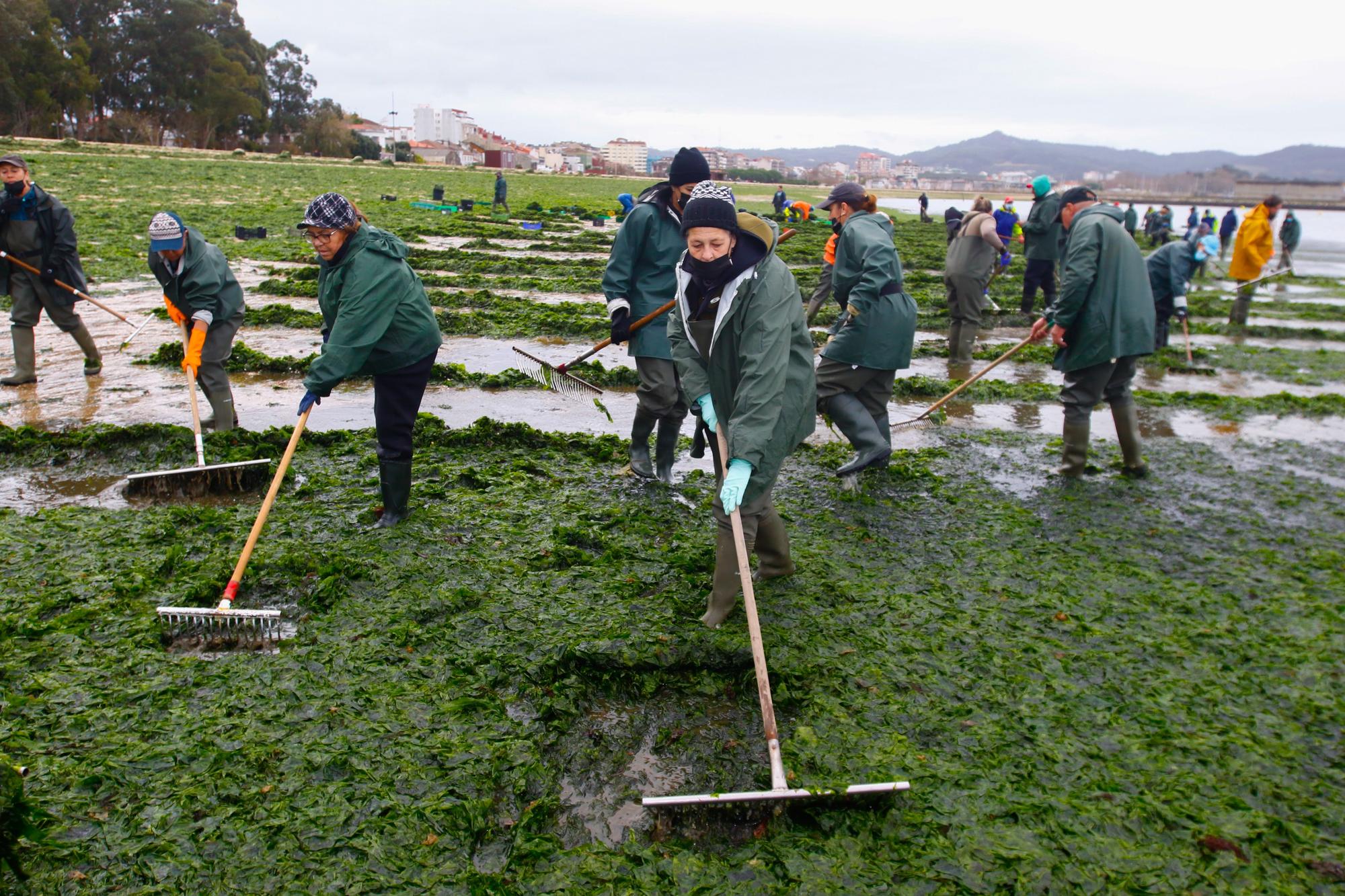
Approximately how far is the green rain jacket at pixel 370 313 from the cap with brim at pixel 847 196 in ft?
9.78

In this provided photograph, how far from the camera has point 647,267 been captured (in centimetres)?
585

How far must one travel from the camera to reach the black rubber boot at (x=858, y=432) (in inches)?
232

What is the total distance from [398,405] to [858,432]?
3025 mm

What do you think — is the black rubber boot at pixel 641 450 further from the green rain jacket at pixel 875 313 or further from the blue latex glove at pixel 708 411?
the blue latex glove at pixel 708 411

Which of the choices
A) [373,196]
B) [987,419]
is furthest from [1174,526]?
[373,196]

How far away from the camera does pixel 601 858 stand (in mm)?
2768

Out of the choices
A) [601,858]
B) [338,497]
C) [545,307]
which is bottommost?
[601,858]

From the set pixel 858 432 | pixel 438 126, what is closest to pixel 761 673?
pixel 858 432

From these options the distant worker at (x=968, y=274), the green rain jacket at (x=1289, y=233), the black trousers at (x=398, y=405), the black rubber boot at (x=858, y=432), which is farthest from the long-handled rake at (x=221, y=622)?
the green rain jacket at (x=1289, y=233)

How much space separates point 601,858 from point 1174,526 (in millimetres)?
4586

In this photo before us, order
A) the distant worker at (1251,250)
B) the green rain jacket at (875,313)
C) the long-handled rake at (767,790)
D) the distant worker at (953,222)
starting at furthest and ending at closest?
the distant worker at (1251,250), the distant worker at (953,222), the green rain jacket at (875,313), the long-handled rake at (767,790)

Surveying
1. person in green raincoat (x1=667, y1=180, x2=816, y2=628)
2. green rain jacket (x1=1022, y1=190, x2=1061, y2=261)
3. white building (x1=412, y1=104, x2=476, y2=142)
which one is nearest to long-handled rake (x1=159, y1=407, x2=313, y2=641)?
person in green raincoat (x1=667, y1=180, x2=816, y2=628)

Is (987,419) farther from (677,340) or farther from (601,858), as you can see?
(601,858)

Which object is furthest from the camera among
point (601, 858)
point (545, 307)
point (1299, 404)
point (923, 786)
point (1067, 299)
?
point (545, 307)
